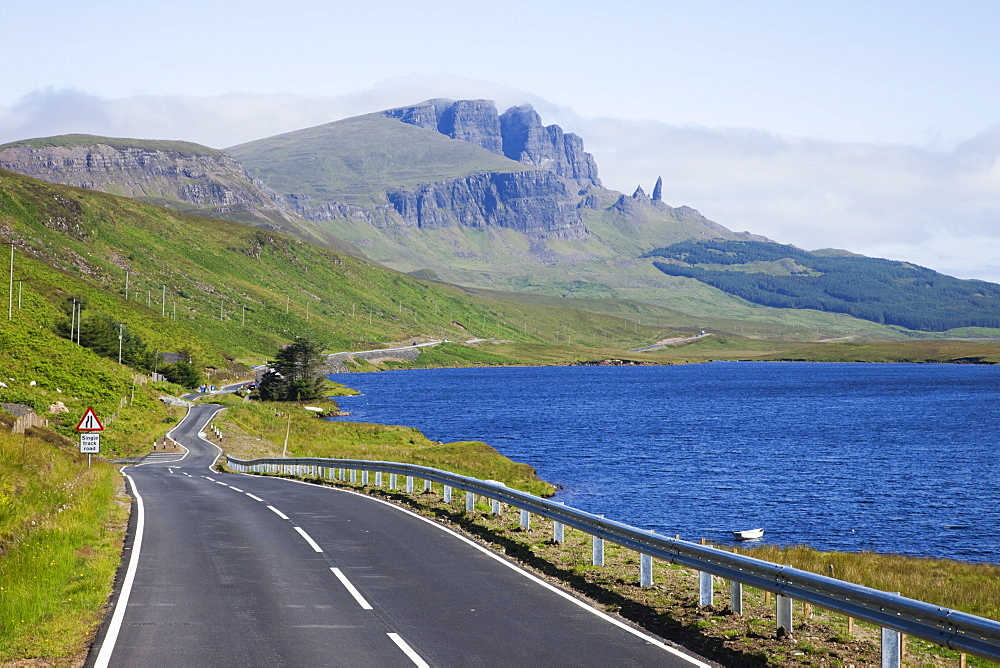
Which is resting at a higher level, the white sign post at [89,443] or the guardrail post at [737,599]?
the guardrail post at [737,599]

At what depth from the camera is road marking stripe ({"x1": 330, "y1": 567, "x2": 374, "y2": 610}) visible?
15180mm

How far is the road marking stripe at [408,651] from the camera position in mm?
11648

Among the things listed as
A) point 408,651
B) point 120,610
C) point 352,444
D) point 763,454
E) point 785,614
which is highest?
point 785,614

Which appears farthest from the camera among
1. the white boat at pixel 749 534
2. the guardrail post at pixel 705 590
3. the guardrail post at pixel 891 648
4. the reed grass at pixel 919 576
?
the white boat at pixel 749 534

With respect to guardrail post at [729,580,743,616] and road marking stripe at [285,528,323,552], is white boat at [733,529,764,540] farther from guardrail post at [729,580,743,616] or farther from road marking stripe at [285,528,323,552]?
guardrail post at [729,580,743,616]

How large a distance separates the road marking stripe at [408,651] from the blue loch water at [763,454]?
32302mm

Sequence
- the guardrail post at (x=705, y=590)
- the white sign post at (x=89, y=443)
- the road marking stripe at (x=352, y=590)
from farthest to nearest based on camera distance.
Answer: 1. the white sign post at (x=89, y=443)
2. the road marking stripe at (x=352, y=590)
3. the guardrail post at (x=705, y=590)

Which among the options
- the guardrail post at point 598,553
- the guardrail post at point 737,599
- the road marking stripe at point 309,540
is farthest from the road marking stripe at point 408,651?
the road marking stripe at point 309,540

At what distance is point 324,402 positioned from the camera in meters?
136

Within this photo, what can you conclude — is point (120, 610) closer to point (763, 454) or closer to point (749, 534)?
point (749, 534)

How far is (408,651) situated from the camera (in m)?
12.2

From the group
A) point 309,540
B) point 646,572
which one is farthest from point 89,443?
point 646,572

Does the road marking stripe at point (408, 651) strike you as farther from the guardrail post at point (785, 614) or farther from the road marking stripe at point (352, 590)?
the guardrail post at point (785, 614)

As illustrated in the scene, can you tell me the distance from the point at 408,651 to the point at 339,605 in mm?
3148
